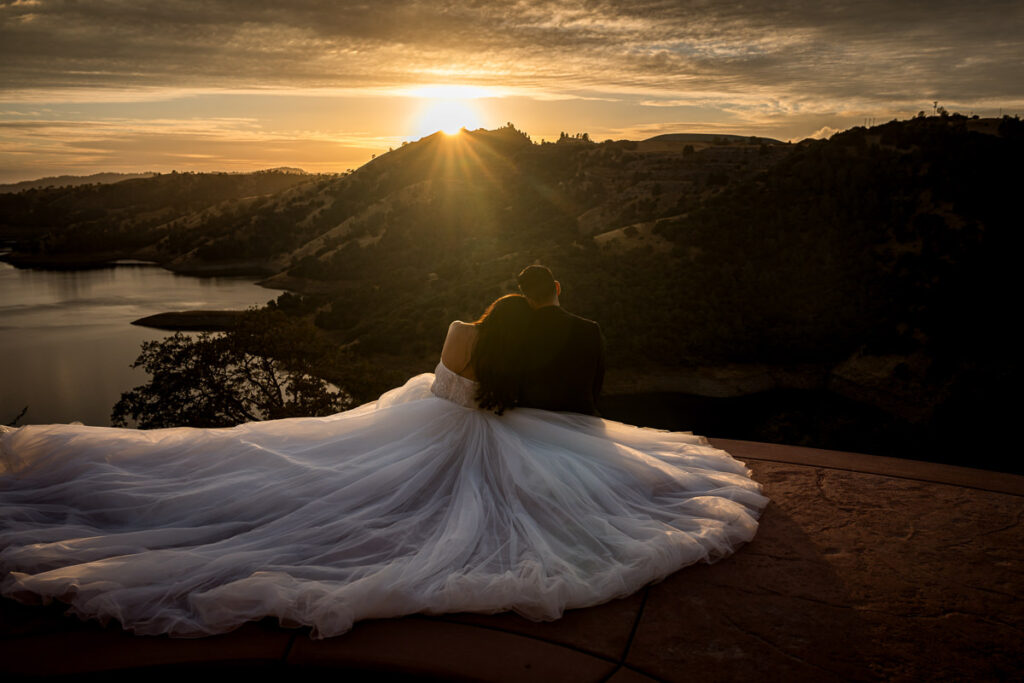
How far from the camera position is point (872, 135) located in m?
41.2

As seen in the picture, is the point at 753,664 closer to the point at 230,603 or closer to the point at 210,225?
the point at 230,603

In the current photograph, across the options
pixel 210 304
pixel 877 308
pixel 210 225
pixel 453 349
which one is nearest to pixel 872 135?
pixel 877 308

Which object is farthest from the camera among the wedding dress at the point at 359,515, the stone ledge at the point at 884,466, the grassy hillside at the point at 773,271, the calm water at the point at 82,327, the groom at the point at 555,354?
the grassy hillside at the point at 773,271

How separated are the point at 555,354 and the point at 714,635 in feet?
5.11

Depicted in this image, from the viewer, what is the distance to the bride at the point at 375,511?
2.41m

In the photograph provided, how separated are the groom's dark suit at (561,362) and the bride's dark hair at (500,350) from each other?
0.30 ft

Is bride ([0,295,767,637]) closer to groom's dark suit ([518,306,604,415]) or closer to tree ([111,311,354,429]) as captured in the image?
groom's dark suit ([518,306,604,415])

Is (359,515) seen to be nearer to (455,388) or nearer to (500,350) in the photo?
(455,388)

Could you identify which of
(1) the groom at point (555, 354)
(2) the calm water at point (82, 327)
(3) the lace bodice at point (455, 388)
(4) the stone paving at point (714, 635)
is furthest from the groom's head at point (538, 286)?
(2) the calm water at point (82, 327)

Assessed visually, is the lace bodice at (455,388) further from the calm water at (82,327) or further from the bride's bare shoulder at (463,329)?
the calm water at (82,327)

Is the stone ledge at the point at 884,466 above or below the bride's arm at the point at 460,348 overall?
below

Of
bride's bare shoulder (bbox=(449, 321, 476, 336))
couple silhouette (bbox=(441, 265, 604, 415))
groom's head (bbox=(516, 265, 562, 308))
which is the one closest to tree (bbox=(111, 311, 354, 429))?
couple silhouette (bbox=(441, 265, 604, 415))

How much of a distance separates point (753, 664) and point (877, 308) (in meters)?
33.4

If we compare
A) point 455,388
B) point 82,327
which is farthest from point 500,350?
point 82,327
